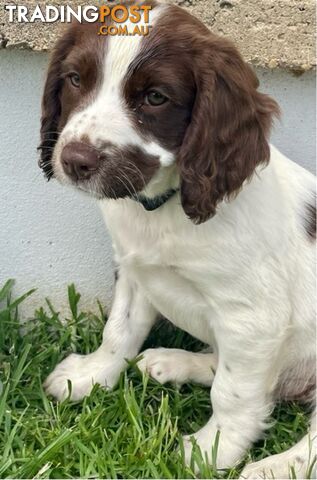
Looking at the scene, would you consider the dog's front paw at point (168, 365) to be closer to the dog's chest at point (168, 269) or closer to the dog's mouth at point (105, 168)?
the dog's chest at point (168, 269)

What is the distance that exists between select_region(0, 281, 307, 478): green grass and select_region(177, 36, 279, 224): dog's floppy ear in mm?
1087

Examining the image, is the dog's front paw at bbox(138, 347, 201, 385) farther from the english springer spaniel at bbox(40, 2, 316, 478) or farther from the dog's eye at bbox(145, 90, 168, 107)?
the dog's eye at bbox(145, 90, 168, 107)

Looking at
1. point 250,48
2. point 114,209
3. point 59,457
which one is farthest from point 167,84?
point 59,457

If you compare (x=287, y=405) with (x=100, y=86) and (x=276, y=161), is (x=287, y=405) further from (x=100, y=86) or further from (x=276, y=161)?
(x=100, y=86)

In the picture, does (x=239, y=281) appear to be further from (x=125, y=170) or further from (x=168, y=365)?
(x=168, y=365)

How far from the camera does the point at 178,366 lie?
4.01 metres

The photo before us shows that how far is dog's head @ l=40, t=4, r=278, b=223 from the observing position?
2865mm

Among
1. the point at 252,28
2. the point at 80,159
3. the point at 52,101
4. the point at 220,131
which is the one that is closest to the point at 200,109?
the point at 220,131

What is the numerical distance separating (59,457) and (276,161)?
5.06 ft

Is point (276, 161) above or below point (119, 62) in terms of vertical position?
below

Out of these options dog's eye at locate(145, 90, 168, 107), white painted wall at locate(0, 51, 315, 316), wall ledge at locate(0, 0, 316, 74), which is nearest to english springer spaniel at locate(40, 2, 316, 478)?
dog's eye at locate(145, 90, 168, 107)

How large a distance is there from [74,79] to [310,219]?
3.86 ft

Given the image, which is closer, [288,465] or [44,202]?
[288,465]

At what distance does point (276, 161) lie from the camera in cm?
348
